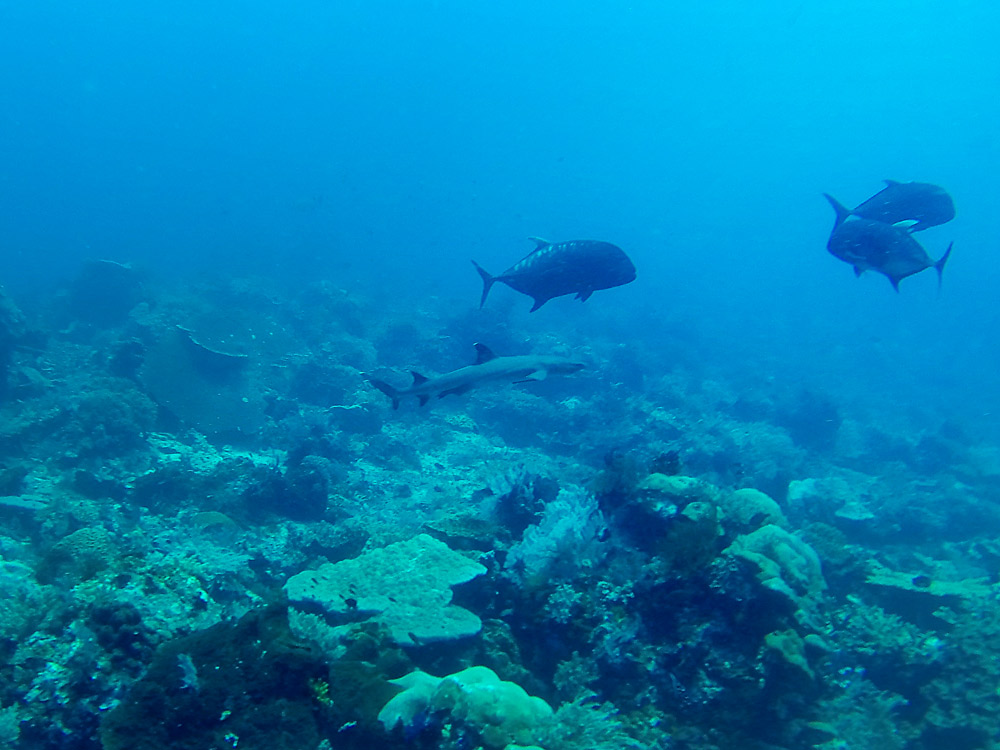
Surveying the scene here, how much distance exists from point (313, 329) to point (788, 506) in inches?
792

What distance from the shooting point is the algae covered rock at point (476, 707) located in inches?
145

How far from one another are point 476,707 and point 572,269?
4812 millimetres

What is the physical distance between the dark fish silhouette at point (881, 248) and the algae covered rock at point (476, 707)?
17.6 feet

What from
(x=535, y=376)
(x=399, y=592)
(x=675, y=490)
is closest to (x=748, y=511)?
(x=675, y=490)

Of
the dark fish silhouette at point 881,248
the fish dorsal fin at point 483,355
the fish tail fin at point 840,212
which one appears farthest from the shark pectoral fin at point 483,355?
the fish tail fin at point 840,212

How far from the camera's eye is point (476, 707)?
3893 millimetres

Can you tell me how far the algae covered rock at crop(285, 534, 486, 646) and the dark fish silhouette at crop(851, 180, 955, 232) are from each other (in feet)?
19.9

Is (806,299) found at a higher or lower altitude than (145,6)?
lower

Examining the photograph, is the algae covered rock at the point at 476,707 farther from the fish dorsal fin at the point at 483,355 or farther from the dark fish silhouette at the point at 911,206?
the dark fish silhouette at the point at 911,206

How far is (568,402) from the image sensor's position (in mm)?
17859

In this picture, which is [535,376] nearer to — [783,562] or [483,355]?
[483,355]

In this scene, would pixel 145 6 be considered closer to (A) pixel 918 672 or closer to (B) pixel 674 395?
(B) pixel 674 395

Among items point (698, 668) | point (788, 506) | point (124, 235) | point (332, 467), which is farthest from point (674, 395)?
point (124, 235)

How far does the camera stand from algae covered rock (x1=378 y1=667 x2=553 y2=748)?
3678 millimetres
